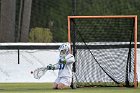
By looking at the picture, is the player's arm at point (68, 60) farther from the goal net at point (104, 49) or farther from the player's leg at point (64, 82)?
the goal net at point (104, 49)

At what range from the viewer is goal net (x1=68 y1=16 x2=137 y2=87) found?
1700 centimetres

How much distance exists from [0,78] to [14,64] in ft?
1.98

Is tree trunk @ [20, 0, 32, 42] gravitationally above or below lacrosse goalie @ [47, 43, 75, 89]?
above

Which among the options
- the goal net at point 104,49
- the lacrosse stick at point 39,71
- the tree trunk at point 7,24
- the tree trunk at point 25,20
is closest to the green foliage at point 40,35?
the tree trunk at point 25,20

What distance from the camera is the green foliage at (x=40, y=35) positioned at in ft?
71.9

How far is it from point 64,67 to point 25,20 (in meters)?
6.94

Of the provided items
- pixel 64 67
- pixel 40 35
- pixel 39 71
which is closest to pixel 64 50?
pixel 64 67

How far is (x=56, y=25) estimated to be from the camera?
23078mm

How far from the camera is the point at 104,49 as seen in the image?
63.7 ft

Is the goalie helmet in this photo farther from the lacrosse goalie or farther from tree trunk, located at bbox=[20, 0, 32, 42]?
tree trunk, located at bbox=[20, 0, 32, 42]

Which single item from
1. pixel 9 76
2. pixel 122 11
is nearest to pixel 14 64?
pixel 9 76

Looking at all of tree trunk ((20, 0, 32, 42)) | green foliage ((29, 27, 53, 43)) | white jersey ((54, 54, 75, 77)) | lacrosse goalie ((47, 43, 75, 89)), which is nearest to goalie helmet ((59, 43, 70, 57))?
lacrosse goalie ((47, 43, 75, 89))

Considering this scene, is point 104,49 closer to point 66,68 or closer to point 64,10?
point 66,68

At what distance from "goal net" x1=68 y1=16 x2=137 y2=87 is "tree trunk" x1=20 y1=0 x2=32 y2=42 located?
280 cm
